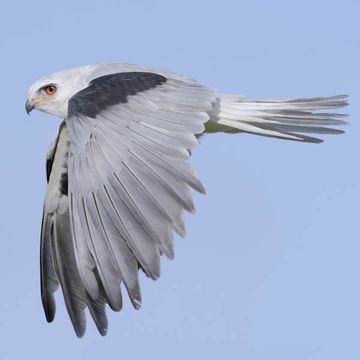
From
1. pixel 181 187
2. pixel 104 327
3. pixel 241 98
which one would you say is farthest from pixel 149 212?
pixel 241 98

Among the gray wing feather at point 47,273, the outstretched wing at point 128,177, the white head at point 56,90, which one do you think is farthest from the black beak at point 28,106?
the outstretched wing at point 128,177

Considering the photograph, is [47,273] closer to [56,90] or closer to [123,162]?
[56,90]

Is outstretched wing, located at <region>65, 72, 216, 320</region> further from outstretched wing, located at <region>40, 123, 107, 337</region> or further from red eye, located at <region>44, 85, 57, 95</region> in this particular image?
red eye, located at <region>44, 85, 57, 95</region>

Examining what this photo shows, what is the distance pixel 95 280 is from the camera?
19.3ft

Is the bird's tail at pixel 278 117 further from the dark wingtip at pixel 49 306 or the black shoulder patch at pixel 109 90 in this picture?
the dark wingtip at pixel 49 306

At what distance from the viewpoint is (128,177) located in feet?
20.3

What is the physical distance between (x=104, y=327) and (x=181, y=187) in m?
1.61

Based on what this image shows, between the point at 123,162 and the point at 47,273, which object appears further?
the point at 47,273

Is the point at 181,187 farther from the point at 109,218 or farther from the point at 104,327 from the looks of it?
the point at 104,327

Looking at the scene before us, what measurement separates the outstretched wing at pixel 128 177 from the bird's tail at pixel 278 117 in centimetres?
36

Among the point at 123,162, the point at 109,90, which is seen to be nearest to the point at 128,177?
the point at 123,162

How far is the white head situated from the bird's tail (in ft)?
4.34

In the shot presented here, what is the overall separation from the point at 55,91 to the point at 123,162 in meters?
2.28

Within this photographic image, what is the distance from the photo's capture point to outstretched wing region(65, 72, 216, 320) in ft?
19.1
